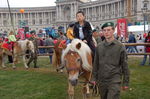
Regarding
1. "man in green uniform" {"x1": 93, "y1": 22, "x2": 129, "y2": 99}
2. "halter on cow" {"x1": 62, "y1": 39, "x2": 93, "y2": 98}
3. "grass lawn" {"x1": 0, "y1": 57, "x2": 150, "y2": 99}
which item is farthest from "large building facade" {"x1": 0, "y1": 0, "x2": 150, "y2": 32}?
"man in green uniform" {"x1": 93, "y1": 22, "x2": 129, "y2": 99}

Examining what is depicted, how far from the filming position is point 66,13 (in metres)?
117

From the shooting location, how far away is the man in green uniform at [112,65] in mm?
3840

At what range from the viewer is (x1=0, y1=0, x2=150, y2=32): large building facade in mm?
95137

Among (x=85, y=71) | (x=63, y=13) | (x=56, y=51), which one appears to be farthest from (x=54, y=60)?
(x=63, y=13)

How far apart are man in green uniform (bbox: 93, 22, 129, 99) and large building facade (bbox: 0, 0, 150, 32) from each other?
85.2 m

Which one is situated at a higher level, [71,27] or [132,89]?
[71,27]

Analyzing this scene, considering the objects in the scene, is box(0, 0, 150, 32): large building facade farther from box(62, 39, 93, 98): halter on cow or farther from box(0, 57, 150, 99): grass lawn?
box(62, 39, 93, 98): halter on cow

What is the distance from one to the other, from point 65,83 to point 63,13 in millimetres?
109973

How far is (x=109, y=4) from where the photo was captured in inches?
3863

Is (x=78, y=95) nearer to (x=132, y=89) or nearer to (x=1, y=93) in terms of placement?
(x=132, y=89)

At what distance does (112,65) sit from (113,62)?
0.20 feet

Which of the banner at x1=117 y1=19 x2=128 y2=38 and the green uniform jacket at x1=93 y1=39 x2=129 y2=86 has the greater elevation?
the banner at x1=117 y1=19 x2=128 y2=38

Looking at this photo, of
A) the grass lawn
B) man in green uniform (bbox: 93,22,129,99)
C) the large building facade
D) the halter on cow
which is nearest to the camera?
man in green uniform (bbox: 93,22,129,99)

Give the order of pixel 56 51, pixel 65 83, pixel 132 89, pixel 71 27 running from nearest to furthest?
1. pixel 71 27
2. pixel 132 89
3. pixel 65 83
4. pixel 56 51
